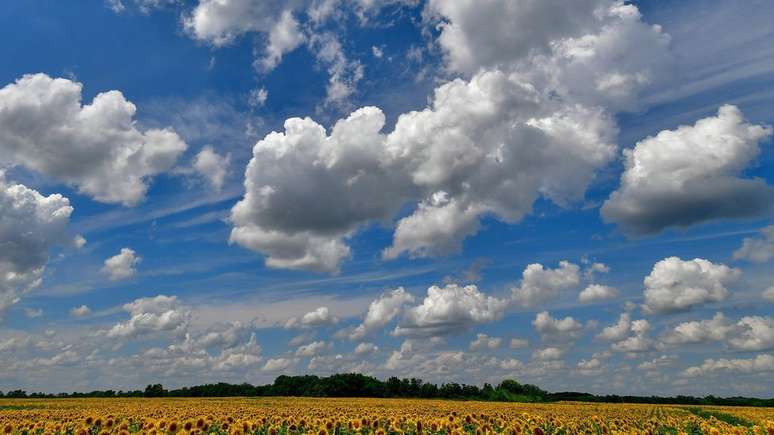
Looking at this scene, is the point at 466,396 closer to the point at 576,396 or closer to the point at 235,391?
the point at 576,396

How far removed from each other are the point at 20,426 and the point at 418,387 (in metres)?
141

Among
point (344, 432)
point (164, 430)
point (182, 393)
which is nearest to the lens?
point (164, 430)

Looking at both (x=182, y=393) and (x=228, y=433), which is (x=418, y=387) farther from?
(x=228, y=433)

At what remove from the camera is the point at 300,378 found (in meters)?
160

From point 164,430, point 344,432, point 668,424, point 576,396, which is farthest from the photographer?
point 576,396

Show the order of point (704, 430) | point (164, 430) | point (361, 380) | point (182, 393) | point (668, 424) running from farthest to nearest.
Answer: point (361, 380) → point (182, 393) → point (668, 424) → point (704, 430) → point (164, 430)

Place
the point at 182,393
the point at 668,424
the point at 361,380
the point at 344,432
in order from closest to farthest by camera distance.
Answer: the point at 344,432 < the point at 668,424 < the point at 182,393 < the point at 361,380

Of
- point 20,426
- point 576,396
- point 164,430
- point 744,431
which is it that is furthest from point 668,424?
point 576,396

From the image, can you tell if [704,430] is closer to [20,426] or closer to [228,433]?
[228,433]

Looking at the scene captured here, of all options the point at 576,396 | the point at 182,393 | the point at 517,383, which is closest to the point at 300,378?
the point at 182,393

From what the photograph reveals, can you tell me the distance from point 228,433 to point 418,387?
469ft

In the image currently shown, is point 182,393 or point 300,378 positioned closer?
point 182,393

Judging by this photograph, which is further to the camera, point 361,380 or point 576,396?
point 576,396

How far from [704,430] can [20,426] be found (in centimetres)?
2884
